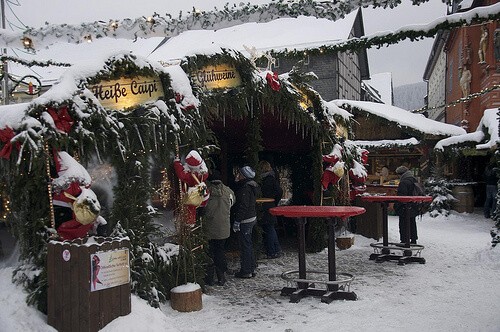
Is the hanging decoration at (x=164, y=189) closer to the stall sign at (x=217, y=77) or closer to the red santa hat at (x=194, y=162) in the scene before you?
the red santa hat at (x=194, y=162)

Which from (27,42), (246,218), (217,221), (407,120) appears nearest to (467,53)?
(407,120)

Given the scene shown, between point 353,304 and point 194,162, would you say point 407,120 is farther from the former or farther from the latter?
point 194,162

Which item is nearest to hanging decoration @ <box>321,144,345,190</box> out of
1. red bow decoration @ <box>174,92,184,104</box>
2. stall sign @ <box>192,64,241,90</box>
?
stall sign @ <box>192,64,241,90</box>

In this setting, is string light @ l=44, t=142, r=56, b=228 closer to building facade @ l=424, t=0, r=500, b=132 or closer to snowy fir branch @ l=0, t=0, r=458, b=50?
snowy fir branch @ l=0, t=0, r=458, b=50

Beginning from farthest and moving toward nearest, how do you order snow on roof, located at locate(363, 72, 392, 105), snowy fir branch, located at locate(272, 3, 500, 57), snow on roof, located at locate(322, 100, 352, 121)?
snow on roof, located at locate(363, 72, 392, 105)
snow on roof, located at locate(322, 100, 352, 121)
snowy fir branch, located at locate(272, 3, 500, 57)

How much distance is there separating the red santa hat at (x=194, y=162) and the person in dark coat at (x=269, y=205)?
10.0ft

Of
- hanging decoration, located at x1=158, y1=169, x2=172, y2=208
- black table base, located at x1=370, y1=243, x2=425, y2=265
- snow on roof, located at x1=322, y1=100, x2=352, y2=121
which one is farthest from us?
snow on roof, located at x1=322, y1=100, x2=352, y2=121

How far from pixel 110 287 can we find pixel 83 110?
1.90 meters

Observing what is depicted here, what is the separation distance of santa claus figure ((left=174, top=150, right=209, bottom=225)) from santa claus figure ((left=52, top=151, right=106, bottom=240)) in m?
1.45

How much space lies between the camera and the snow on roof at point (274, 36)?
23.1 m

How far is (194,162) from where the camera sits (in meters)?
6.29

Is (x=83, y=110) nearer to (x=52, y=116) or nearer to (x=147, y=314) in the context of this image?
(x=52, y=116)

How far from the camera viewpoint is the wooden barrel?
16.7 metres

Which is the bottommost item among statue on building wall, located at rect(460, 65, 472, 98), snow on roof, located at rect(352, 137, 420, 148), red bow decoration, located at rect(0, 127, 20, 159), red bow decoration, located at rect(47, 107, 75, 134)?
red bow decoration, located at rect(0, 127, 20, 159)
